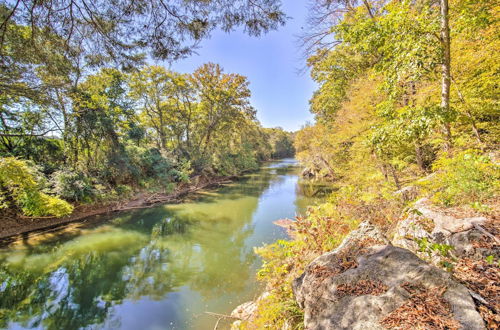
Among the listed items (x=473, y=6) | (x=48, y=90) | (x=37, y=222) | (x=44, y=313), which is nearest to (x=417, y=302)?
(x=473, y=6)

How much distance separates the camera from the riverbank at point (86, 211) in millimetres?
6793

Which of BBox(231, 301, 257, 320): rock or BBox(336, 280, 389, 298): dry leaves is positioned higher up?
BBox(336, 280, 389, 298): dry leaves

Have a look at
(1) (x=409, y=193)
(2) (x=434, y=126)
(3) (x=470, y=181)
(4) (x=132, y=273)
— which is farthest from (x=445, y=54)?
(4) (x=132, y=273)

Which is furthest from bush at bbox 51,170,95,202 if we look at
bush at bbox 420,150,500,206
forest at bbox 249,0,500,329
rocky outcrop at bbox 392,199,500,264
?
bush at bbox 420,150,500,206

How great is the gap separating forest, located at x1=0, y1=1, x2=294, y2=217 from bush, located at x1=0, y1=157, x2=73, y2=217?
3 cm

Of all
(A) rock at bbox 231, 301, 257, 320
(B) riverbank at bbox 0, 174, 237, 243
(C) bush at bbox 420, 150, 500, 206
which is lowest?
(A) rock at bbox 231, 301, 257, 320

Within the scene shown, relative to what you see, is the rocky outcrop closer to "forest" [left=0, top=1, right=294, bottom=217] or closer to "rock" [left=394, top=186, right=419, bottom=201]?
"rock" [left=394, top=186, right=419, bottom=201]

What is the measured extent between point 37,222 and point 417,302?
11.0 meters

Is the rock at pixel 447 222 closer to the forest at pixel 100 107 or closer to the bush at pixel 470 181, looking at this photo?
the bush at pixel 470 181

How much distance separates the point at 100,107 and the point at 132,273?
27.3 ft

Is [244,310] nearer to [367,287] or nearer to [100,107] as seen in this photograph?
[367,287]

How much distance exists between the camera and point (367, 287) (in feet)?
5.42

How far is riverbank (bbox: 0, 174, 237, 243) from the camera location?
6.79 meters

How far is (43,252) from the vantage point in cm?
601
